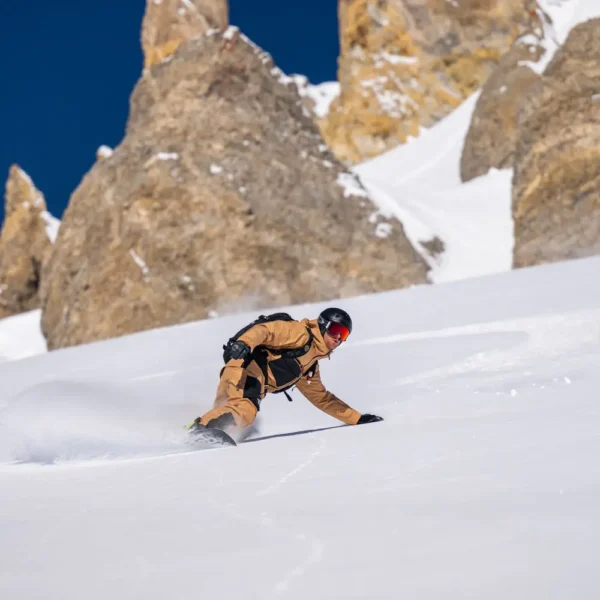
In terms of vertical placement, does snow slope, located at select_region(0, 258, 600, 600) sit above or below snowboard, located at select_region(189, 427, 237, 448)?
above

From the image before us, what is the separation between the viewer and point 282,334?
462cm

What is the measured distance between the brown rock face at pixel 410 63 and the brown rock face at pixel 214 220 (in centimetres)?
2681

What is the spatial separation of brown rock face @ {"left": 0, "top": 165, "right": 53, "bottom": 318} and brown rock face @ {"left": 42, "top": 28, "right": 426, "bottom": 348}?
8743 millimetres

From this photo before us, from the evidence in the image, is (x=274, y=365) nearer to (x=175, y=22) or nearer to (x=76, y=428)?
(x=76, y=428)

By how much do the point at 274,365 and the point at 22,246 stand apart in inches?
973

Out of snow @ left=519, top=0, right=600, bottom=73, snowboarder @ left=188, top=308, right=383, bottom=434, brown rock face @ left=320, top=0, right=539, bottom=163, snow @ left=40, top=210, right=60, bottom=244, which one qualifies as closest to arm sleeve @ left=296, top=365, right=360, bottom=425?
snowboarder @ left=188, top=308, right=383, bottom=434

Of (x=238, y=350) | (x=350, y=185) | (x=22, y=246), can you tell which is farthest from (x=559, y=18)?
(x=238, y=350)

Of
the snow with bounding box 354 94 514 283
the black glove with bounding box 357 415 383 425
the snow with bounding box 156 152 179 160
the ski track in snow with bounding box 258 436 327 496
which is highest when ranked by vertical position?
the ski track in snow with bounding box 258 436 327 496

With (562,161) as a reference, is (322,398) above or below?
above

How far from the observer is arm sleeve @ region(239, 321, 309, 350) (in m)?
4.51

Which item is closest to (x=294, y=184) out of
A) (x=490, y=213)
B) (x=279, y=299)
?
(x=279, y=299)

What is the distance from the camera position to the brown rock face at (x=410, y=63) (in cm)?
4328

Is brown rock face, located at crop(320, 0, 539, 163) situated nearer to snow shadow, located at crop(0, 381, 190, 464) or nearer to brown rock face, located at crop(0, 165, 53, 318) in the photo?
brown rock face, located at crop(0, 165, 53, 318)

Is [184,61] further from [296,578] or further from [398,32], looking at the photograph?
[398,32]
